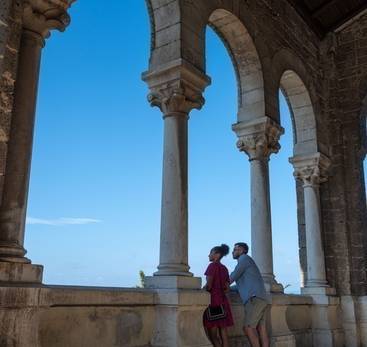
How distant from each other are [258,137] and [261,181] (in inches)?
27.1

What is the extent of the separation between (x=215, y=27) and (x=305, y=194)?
3.51 m

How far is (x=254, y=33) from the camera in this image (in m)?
7.43

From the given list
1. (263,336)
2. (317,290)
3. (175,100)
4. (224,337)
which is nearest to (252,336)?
(263,336)

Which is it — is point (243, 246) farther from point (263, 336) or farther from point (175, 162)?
point (175, 162)

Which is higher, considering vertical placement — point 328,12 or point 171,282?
point 328,12

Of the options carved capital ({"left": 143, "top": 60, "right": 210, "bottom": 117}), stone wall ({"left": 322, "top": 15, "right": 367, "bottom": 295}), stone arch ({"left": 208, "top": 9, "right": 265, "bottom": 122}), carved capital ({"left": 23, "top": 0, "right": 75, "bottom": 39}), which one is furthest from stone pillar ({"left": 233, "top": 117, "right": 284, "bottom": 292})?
carved capital ({"left": 23, "top": 0, "right": 75, "bottom": 39})

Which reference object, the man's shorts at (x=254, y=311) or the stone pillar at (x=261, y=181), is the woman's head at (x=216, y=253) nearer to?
the man's shorts at (x=254, y=311)

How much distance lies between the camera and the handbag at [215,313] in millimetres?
5160

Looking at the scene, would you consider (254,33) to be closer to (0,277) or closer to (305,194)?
(305,194)

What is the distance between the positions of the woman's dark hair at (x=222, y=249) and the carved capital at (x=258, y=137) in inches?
88.6

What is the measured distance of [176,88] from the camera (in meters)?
5.42

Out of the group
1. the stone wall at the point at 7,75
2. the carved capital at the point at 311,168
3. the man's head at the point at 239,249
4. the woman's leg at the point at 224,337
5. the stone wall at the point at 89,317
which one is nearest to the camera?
the stone wall at the point at 7,75

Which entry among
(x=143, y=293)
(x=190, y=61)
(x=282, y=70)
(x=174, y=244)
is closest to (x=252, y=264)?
(x=174, y=244)

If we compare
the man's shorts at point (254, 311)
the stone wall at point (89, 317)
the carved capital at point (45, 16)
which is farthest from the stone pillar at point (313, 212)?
the carved capital at point (45, 16)
